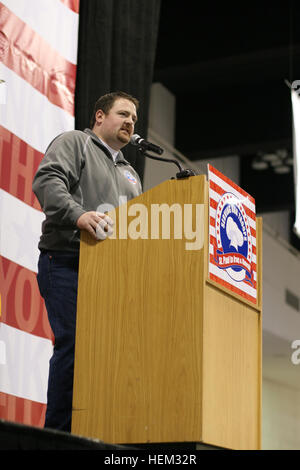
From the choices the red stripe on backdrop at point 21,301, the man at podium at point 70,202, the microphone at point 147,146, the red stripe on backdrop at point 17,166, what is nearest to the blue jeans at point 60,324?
the man at podium at point 70,202

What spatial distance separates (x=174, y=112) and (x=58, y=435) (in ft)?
20.6

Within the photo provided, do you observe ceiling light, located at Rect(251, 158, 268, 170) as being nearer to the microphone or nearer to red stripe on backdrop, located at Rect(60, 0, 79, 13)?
red stripe on backdrop, located at Rect(60, 0, 79, 13)

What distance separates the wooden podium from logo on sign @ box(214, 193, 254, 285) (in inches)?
2.9

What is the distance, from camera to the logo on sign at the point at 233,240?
208 centimetres

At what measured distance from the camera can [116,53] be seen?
12.7 feet

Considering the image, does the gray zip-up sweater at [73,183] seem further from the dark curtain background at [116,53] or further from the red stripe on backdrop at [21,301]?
the dark curtain background at [116,53]

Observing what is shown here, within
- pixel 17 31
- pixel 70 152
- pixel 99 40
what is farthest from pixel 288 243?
pixel 70 152

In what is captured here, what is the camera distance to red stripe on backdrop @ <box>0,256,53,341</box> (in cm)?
295

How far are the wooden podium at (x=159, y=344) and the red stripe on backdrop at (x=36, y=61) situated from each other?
1.28m

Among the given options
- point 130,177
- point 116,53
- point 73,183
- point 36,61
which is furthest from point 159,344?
point 116,53

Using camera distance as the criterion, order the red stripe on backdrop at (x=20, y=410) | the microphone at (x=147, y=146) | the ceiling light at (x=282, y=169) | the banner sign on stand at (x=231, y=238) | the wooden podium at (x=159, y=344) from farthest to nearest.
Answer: the ceiling light at (x=282, y=169)
the red stripe on backdrop at (x=20, y=410)
the microphone at (x=147, y=146)
the banner sign on stand at (x=231, y=238)
the wooden podium at (x=159, y=344)

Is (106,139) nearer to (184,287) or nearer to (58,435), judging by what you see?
(184,287)

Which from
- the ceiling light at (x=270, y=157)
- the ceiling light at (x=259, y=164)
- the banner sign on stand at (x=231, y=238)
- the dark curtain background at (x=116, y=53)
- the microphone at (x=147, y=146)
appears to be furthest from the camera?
the ceiling light at (x=259, y=164)

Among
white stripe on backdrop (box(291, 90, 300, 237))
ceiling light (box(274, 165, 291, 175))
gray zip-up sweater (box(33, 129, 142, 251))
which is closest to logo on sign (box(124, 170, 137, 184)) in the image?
gray zip-up sweater (box(33, 129, 142, 251))
